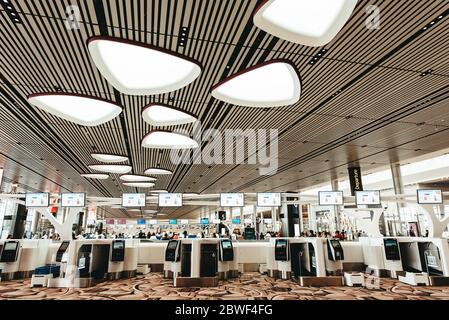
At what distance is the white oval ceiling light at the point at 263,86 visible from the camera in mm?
4707

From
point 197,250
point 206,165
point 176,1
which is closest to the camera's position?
point 176,1

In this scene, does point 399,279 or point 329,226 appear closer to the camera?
point 399,279

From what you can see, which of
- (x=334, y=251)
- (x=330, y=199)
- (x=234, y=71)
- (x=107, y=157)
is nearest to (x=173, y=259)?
(x=334, y=251)

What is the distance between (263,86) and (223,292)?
171 inches

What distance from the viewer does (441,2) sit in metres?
3.76

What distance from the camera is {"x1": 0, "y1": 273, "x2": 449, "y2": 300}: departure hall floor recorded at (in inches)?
236

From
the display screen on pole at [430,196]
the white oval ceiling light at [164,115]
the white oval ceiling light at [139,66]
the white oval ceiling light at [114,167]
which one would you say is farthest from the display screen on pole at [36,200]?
the display screen on pole at [430,196]

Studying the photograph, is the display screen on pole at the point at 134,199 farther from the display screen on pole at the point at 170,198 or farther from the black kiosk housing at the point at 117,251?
the black kiosk housing at the point at 117,251

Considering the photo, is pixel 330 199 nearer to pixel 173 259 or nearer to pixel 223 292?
pixel 223 292

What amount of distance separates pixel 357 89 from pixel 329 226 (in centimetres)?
1783

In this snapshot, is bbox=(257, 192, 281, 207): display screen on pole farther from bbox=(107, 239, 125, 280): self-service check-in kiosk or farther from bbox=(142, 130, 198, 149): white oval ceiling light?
bbox=(107, 239, 125, 280): self-service check-in kiosk

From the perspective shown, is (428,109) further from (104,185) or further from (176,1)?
(104,185)
